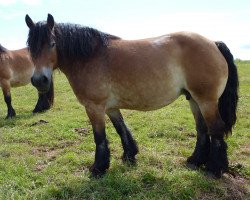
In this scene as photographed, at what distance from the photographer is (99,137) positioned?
5191 mm

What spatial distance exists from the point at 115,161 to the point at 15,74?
23.0 feet

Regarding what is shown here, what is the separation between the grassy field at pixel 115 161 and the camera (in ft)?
15.3

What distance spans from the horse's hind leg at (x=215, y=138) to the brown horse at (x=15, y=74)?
6.48m

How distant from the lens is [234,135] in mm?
7199

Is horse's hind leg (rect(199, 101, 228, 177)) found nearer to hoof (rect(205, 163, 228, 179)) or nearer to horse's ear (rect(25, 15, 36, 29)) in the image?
hoof (rect(205, 163, 228, 179))

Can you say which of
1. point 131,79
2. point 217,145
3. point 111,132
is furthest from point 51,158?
point 217,145

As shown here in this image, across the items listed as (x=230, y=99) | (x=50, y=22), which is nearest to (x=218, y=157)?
(x=230, y=99)

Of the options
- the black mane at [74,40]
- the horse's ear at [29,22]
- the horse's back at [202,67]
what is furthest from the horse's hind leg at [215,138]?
the horse's ear at [29,22]

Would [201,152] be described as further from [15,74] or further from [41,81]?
[15,74]

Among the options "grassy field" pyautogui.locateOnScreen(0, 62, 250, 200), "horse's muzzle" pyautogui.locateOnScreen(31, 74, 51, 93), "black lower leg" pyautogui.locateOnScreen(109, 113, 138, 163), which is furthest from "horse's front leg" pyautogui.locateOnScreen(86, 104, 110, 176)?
"horse's muzzle" pyautogui.locateOnScreen(31, 74, 51, 93)

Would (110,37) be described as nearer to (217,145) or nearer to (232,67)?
(232,67)

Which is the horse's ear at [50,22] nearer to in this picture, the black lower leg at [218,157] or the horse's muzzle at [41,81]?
the horse's muzzle at [41,81]

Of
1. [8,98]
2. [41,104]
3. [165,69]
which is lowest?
[41,104]

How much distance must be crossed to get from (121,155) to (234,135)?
2.61 m
